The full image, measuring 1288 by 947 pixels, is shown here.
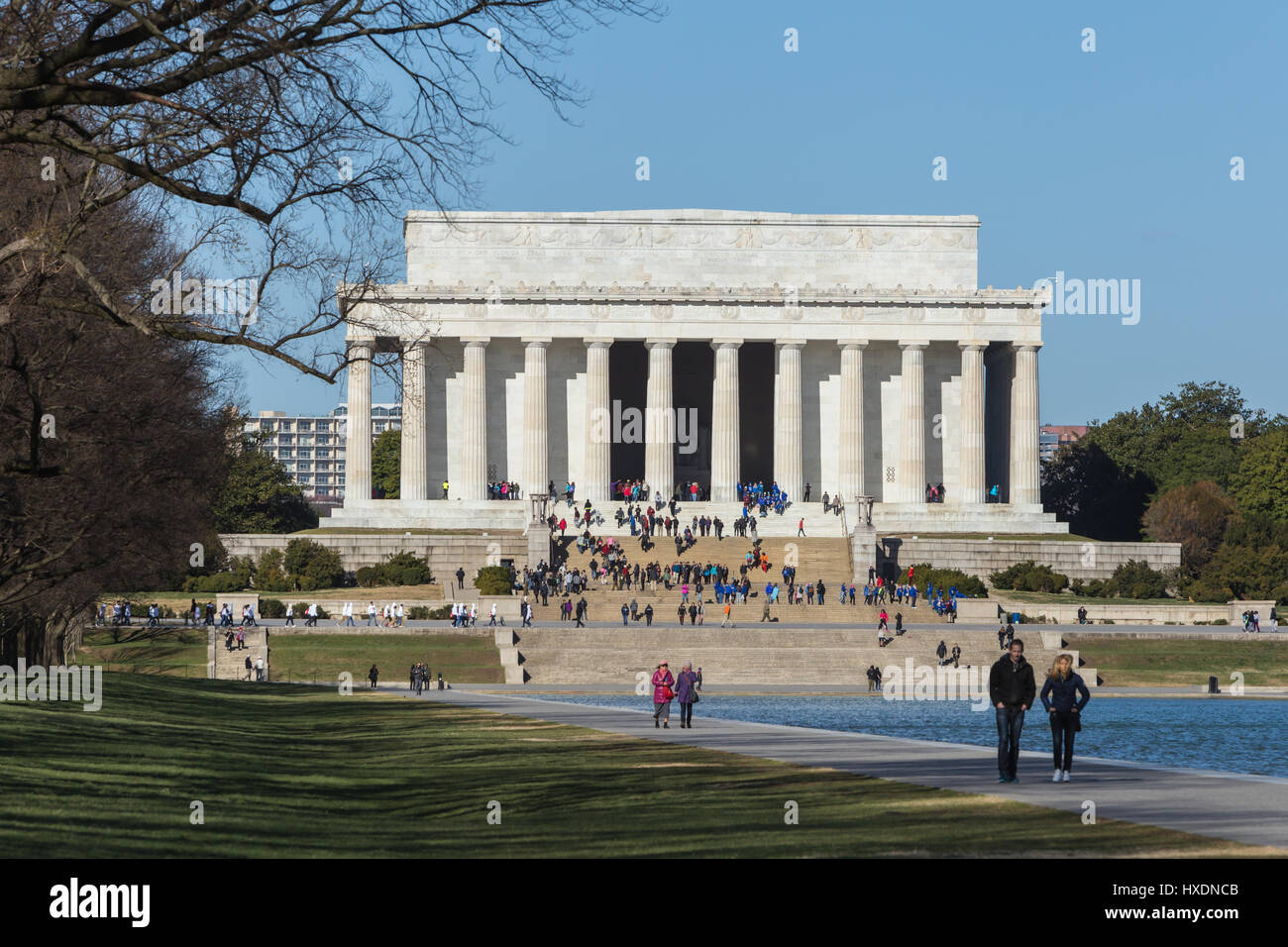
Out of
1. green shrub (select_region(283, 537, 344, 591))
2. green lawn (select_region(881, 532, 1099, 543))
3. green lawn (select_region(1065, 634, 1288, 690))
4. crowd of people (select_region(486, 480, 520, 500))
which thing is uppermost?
crowd of people (select_region(486, 480, 520, 500))

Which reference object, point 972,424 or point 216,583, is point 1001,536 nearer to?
point 972,424

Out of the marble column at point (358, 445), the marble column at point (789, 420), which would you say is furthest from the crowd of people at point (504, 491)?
the marble column at point (789, 420)

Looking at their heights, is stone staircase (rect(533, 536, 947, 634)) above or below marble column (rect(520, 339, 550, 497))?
below

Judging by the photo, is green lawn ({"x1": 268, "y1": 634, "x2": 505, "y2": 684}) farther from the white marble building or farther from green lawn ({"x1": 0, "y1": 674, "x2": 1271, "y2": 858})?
the white marble building

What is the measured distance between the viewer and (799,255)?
105 meters

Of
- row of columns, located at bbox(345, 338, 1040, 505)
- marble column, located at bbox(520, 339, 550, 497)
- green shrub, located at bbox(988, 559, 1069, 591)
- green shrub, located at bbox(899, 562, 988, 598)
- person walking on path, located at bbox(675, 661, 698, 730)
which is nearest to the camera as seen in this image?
person walking on path, located at bbox(675, 661, 698, 730)

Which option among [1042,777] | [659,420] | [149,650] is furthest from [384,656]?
[659,420]

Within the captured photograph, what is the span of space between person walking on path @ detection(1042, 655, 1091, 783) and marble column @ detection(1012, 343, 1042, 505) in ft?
267

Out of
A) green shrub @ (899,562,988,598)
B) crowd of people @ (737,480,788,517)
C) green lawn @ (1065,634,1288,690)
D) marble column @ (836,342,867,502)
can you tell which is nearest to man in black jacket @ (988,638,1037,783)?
green lawn @ (1065,634,1288,690)

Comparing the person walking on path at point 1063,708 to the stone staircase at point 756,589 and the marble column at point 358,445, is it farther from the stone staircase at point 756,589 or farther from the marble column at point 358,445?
the marble column at point 358,445

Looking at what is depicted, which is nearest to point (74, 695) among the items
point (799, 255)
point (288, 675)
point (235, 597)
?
point (288, 675)

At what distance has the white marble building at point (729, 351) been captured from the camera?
102m

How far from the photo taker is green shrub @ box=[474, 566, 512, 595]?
79250 mm

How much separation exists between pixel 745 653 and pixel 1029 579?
29.2m
